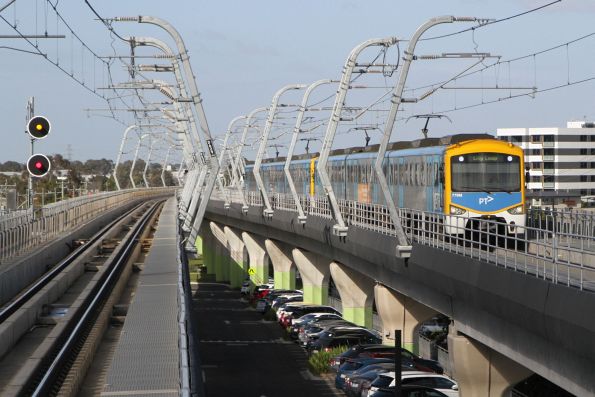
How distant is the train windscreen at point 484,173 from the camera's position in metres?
31.5

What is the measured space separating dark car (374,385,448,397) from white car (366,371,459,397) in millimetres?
337

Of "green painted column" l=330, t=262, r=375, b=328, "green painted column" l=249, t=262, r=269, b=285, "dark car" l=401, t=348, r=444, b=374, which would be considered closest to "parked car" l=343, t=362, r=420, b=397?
"dark car" l=401, t=348, r=444, b=374

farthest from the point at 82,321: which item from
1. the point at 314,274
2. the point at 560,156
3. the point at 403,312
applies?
the point at 560,156

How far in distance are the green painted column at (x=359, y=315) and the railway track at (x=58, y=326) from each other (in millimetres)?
11336

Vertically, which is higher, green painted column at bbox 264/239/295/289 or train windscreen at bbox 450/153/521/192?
train windscreen at bbox 450/153/521/192

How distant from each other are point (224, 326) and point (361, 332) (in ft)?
51.3

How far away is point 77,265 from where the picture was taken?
36031 mm

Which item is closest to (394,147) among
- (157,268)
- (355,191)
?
(355,191)

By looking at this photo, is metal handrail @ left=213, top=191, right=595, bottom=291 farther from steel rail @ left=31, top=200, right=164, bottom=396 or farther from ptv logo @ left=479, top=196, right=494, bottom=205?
steel rail @ left=31, top=200, right=164, bottom=396

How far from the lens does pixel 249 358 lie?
43.1 meters

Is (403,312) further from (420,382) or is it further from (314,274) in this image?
(314,274)

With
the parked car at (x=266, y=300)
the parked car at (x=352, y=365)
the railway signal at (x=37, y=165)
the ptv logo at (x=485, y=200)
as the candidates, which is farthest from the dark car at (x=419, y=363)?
the parked car at (x=266, y=300)

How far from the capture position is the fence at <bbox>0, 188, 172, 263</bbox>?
33.1 m

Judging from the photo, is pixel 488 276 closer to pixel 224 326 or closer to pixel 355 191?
pixel 355 191
